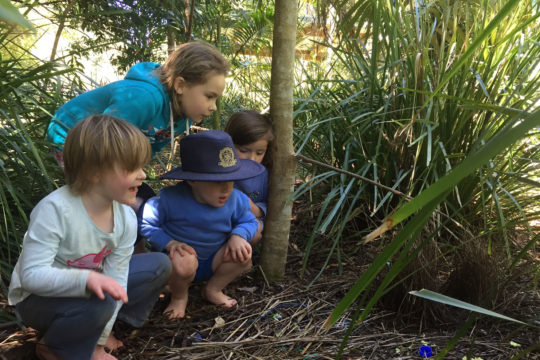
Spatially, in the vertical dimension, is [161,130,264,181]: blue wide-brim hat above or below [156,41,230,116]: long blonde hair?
below

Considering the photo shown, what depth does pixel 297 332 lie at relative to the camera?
179cm

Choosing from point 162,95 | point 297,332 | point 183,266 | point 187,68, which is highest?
point 187,68

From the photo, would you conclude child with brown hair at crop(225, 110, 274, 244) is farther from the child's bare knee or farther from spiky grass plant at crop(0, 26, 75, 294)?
spiky grass plant at crop(0, 26, 75, 294)

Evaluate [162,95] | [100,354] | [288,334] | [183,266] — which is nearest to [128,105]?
[162,95]

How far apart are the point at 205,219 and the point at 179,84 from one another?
635 millimetres

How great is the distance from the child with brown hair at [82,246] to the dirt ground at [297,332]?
20 centimetres

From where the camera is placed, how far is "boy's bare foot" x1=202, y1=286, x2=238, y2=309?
6.54 ft

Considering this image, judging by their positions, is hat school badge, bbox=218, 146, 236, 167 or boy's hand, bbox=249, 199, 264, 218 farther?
boy's hand, bbox=249, 199, 264, 218

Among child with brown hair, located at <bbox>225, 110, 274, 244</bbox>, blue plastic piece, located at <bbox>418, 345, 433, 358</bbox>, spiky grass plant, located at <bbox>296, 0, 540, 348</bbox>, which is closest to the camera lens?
blue plastic piece, located at <bbox>418, 345, 433, 358</bbox>

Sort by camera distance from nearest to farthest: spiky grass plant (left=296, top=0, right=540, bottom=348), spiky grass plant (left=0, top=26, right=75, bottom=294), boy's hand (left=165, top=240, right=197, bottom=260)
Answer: spiky grass plant (left=0, top=26, right=75, bottom=294) → boy's hand (left=165, top=240, right=197, bottom=260) → spiky grass plant (left=296, top=0, right=540, bottom=348)

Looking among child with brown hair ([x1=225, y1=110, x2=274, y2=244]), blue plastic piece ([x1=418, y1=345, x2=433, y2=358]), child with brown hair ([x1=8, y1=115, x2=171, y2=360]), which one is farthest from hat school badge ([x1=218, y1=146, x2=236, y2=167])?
blue plastic piece ([x1=418, y1=345, x2=433, y2=358])

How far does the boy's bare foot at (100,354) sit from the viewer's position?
1497 millimetres

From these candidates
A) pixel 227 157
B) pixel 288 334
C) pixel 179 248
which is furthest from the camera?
pixel 227 157

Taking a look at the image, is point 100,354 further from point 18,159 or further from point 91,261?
point 18,159
